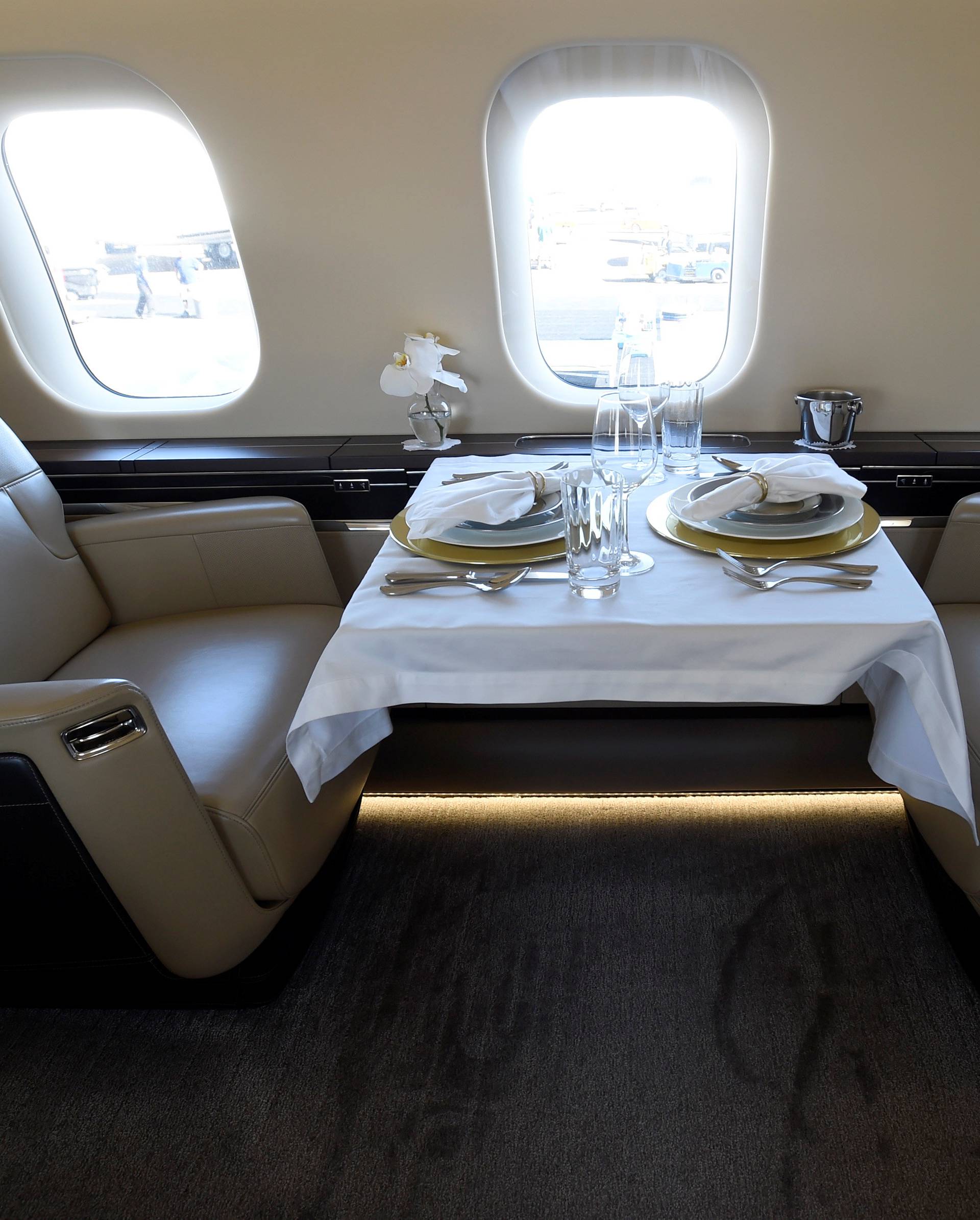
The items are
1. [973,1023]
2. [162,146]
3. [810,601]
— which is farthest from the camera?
[162,146]

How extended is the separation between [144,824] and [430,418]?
4.84 ft

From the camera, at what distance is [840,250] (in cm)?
225

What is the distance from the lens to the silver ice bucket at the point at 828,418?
225 centimetres

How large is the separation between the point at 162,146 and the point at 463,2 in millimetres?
995

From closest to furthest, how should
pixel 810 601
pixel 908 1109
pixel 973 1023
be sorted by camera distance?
pixel 810 601, pixel 908 1109, pixel 973 1023

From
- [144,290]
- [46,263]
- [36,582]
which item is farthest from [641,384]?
[46,263]

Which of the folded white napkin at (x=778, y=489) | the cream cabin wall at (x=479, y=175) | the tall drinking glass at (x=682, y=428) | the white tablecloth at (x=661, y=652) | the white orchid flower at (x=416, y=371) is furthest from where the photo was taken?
the white orchid flower at (x=416, y=371)

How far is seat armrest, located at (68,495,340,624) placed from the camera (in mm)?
2080

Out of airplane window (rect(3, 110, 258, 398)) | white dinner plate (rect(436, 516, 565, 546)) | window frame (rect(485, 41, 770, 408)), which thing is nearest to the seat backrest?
airplane window (rect(3, 110, 258, 398))

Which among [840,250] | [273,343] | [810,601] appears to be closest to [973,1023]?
[810,601]

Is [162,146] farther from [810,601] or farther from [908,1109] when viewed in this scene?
[908,1109]

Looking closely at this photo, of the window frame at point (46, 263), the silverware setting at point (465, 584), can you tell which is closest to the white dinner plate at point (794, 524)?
the silverware setting at point (465, 584)

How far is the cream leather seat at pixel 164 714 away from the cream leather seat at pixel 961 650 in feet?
3.85

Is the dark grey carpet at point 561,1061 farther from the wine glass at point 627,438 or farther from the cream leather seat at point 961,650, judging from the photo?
the wine glass at point 627,438
